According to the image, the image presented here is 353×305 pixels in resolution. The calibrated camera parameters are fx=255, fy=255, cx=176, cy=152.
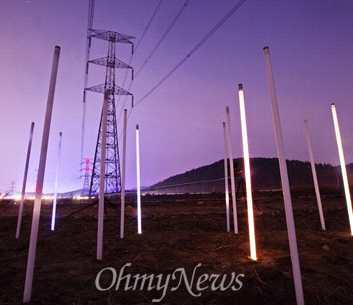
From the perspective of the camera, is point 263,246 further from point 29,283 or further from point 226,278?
point 29,283

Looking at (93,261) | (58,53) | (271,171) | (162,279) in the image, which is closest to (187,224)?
(93,261)

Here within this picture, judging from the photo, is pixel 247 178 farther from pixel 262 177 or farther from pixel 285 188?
pixel 262 177

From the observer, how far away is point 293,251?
157 inches

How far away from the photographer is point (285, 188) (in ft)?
13.9

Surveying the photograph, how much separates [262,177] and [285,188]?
406 ft

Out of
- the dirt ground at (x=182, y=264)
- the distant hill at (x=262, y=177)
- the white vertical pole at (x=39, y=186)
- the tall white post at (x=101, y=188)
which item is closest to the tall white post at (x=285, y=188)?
the dirt ground at (x=182, y=264)

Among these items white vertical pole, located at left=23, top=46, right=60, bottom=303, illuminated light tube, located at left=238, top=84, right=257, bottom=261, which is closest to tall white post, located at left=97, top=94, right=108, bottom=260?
white vertical pole, located at left=23, top=46, right=60, bottom=303

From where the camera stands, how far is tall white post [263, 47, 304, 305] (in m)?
3.85

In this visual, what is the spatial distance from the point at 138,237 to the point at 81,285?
5.31m

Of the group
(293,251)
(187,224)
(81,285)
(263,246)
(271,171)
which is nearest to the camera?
(293,251)

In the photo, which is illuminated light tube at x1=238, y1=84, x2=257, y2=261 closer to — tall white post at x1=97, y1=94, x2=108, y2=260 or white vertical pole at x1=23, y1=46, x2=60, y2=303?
tall white post at x1=97, y1=94, x2=108, y2=260

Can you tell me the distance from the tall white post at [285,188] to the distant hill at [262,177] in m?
55.7

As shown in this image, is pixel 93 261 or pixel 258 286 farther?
pixel 93 261

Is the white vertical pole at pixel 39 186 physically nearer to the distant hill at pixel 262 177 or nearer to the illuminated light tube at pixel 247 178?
the illuminated light tube at pixel 247 178
